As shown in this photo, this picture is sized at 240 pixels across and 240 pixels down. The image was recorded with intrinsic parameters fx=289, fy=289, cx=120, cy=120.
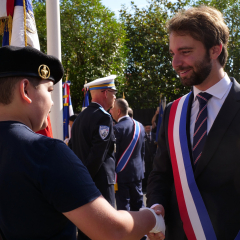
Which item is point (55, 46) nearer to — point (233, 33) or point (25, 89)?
point (25, 89)

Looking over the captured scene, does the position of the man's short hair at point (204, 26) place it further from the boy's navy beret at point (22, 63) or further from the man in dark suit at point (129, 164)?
the man in dark suit at point (129, 164)

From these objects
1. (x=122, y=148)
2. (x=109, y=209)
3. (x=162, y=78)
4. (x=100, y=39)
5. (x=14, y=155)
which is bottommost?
(x=122, y=148)

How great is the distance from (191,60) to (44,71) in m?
0.96

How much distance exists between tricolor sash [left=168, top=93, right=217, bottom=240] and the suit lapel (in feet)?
0.32

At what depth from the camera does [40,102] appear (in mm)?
1200

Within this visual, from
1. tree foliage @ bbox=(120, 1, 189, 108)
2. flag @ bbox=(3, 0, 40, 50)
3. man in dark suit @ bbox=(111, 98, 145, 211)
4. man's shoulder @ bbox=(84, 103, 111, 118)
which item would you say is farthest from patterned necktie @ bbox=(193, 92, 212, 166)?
tree foliage @ bbox=(120, 1, 189, 108)

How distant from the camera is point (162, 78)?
1384 centimetres

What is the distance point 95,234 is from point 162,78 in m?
13.2

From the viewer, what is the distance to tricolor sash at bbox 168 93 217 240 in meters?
1.59

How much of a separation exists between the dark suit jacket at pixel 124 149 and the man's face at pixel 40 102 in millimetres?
3865

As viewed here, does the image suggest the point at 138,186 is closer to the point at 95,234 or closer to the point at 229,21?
the point at 95,234

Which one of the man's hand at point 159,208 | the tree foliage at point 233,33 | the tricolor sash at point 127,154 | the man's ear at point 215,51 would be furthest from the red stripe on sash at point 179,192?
the tree foliage at point 233,33

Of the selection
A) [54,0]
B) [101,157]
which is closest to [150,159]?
[101,157]

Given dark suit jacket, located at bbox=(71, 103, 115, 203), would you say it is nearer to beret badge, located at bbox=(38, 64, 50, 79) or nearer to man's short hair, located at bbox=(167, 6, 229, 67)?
man's short hair, located at bbox=(167, 6, 229, 67)
